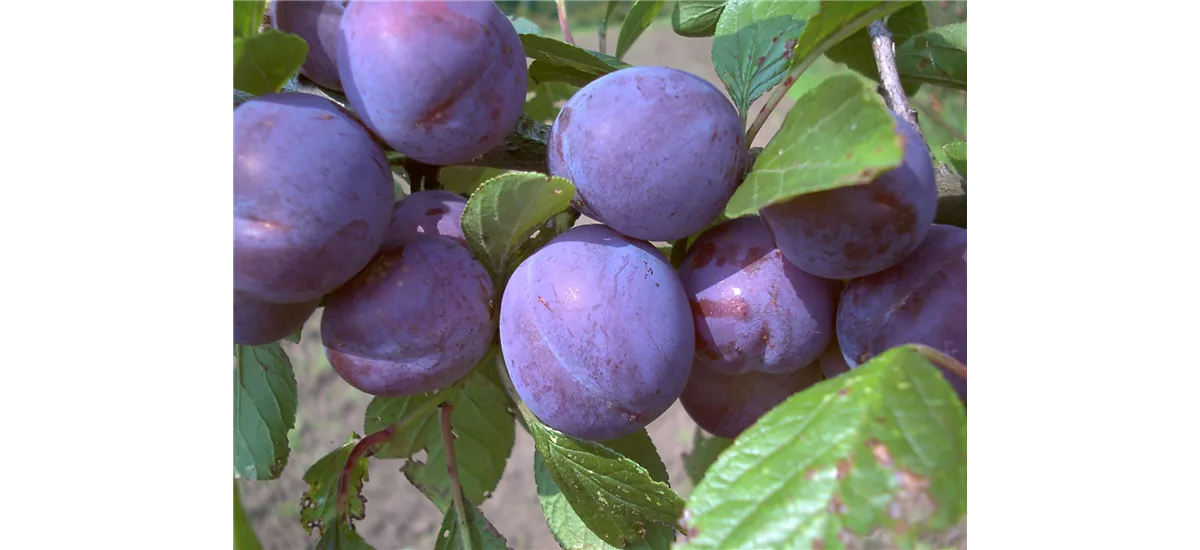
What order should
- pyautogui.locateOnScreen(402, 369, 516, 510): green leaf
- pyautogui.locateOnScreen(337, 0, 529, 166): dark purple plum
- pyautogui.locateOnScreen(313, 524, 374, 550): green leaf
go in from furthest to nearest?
pyautogui.locateOnScreen(402, 369, 516, 510): green leaf → pyautogui.locateOnScreen(313, 524, 374, 550): green leaf → pyautogui.locateOnScreen(337, 0, 529, 166): dark purple plum

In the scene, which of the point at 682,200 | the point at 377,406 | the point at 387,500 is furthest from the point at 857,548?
the point at 387,500

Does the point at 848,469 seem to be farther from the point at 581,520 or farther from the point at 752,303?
the point at 581,520

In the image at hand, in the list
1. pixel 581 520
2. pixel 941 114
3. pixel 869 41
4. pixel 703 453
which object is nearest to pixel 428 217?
pixel 581 520

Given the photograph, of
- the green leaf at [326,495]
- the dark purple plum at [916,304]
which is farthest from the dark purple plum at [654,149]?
the green leaf at [326,495]

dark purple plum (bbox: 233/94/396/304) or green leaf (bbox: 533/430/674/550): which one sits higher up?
dark purple plum (bbox: 233/94/396/304)

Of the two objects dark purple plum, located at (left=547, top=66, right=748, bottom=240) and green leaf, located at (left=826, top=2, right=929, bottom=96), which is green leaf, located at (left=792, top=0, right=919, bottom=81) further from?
green leaf, located at (left=826, top=2, right=929, bottom=96)

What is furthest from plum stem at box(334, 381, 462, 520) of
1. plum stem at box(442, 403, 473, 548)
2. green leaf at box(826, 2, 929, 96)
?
green leaf at box(826, 2, 929, 96)
